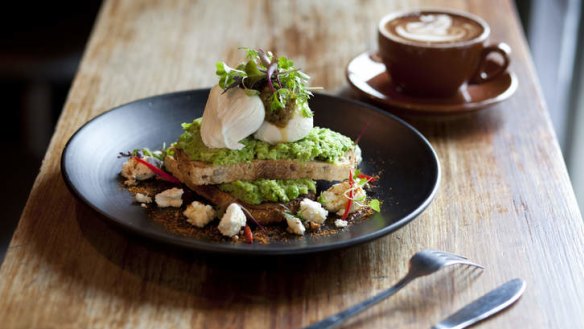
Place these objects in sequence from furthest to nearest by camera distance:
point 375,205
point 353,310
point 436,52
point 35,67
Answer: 1. point 35,67
2. point 436,52
3. point 375,205
4. point 353,310

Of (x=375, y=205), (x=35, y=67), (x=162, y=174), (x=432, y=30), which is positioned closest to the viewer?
(x=375, y=205)

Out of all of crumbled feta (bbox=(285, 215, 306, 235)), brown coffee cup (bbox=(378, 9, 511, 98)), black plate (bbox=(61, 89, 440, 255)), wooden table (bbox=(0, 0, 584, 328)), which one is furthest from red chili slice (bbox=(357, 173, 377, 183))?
brown coffee cup (bbox=(378, 9, 511, 98))

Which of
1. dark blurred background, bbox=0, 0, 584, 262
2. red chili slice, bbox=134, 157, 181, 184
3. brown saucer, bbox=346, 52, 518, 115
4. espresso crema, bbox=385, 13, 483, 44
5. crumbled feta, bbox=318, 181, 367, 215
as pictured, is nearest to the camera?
crumbled feta, bbox=318, 181, 367, 215

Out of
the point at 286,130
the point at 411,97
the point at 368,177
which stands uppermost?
the point at 286,130

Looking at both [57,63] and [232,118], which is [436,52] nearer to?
[232,118]

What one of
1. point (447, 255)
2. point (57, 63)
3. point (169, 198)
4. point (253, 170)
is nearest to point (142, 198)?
point (169, 198)

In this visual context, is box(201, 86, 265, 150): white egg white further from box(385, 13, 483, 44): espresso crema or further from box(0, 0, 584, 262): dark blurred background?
box(0, 0, 584, 262): dark blurred background

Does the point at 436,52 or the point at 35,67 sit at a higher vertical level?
the point at 436,52
